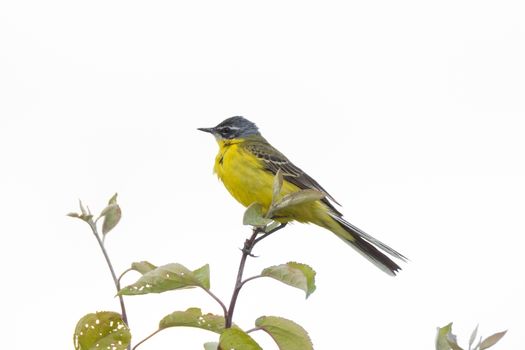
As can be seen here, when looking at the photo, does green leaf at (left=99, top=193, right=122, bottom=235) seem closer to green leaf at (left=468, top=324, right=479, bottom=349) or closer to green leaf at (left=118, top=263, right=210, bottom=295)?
green leaf at (left=118, top=263, right=210, bottom=295)

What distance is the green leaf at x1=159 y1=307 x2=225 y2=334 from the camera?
3.10 meters

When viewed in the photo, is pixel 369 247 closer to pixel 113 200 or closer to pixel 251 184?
pixel 251 184

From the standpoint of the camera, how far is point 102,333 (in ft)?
9.57

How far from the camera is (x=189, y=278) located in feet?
9.66

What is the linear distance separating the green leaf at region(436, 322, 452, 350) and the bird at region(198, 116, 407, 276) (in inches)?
193

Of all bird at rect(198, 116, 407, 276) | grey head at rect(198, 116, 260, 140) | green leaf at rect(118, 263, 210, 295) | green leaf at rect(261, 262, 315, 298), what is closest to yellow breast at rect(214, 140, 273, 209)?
bird at rect(198, 116, 407, 276)

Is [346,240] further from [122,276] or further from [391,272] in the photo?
[122,276]

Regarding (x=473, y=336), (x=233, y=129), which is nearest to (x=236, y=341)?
(x=473, y=336)

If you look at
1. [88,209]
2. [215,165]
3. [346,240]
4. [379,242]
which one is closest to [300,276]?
[88,209]

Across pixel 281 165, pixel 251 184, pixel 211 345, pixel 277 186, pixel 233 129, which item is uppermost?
pixel 233 129

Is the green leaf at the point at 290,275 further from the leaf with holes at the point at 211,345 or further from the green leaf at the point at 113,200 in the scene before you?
the green leaf at the point at 113,200

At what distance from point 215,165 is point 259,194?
3.20 feet

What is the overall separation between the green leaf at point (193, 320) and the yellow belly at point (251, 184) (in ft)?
17.5

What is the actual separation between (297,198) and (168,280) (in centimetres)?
63
